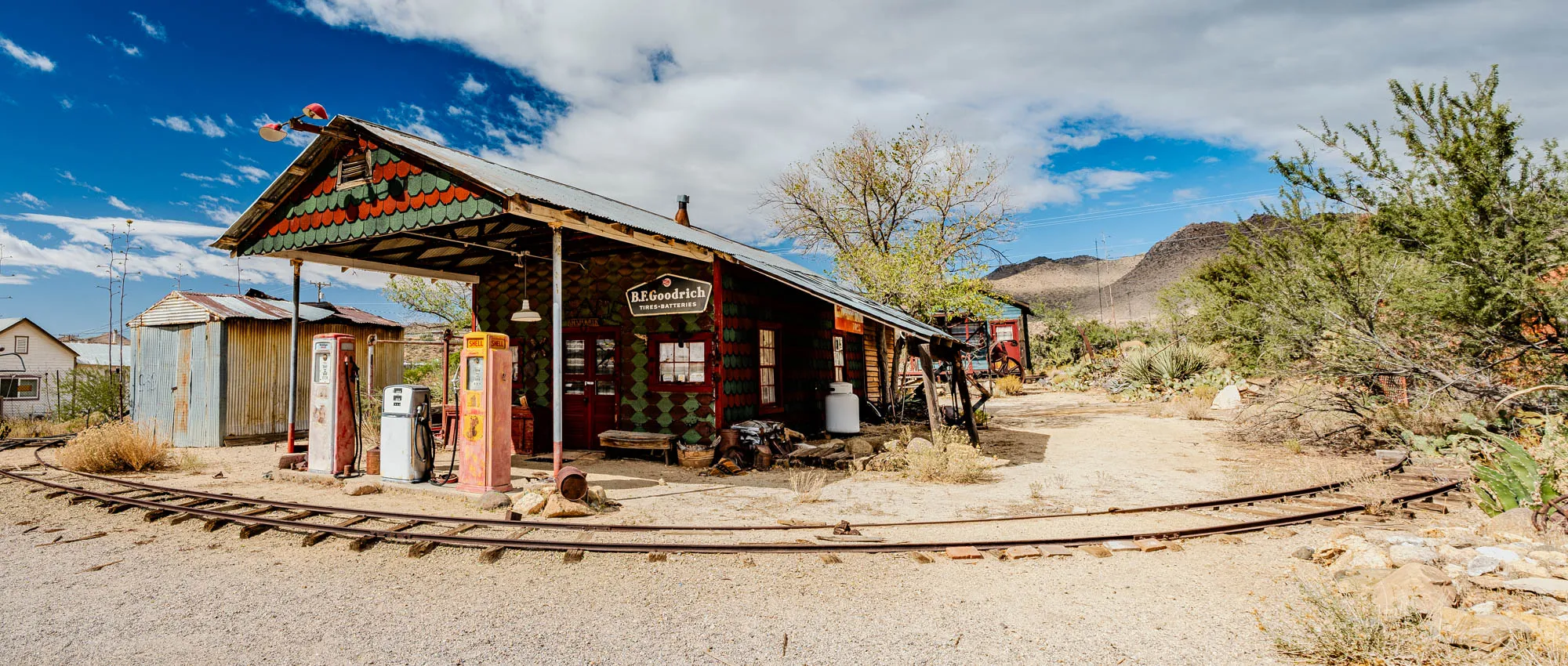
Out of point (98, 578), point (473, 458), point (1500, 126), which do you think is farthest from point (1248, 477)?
point (98, 578)

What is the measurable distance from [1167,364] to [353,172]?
2045 cm

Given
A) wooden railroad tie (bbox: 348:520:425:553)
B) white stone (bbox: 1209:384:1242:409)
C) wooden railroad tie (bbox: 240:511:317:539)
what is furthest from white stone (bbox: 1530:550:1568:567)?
white stone (bbox: 1209:384:1242:409)

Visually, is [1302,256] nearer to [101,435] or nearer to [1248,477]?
[1248,477]

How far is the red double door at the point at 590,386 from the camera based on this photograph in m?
11.6

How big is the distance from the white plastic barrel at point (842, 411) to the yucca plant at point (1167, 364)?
11.7 m

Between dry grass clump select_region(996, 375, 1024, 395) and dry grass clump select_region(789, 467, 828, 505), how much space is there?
17.2 m

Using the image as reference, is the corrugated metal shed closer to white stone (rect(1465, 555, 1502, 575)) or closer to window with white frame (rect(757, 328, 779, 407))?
window with white frame (rect(757, 328, 779, 407))

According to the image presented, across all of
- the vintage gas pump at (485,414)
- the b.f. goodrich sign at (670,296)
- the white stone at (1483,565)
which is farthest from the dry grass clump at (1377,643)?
the b.f. goodrich sign at (670,296)

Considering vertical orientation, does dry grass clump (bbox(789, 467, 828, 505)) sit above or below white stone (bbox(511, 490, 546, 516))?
below

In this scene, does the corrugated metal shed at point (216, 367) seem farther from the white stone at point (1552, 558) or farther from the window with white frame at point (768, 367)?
the white stone at point (1552, 558)

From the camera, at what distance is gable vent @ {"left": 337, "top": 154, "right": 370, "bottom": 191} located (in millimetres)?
8891

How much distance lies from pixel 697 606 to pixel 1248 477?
7.28 metres

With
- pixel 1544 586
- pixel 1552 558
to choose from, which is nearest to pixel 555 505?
pixel 1544 586

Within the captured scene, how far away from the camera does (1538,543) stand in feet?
15.6
